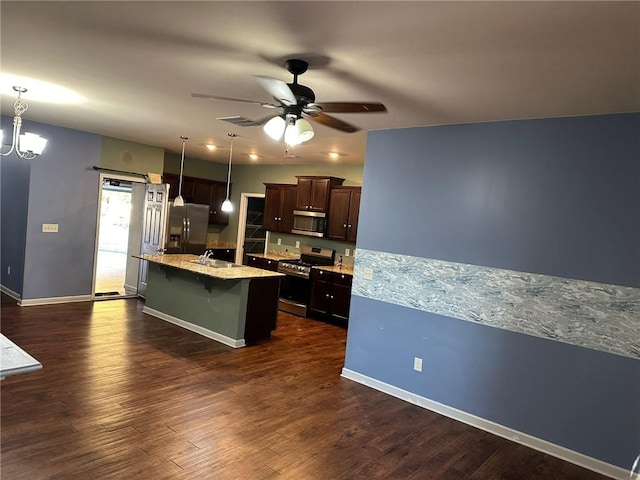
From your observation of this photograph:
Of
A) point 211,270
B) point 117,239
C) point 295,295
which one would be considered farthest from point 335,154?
point 117,239

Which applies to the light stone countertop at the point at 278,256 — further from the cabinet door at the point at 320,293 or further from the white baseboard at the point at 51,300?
the white baseboard at the point at 51,300

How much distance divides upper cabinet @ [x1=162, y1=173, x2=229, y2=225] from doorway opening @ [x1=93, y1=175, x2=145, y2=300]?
63 centimetres

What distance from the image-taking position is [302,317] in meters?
6.89

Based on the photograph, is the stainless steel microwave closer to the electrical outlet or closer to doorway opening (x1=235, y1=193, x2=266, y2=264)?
doorway opening (x1=235, y1=193, x2=266, y2=264)

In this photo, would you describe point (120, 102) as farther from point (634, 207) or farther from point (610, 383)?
point (610, 383)

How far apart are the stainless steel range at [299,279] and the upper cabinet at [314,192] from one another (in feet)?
2.58

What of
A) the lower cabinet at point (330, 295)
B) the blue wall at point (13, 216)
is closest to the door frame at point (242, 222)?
the lower cabinet at point (330, 295)

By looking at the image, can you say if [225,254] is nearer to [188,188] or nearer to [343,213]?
[188,188]

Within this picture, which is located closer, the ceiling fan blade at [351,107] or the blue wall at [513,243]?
the ceiling fan blade at [351,107]

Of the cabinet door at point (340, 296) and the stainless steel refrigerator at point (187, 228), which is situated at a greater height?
the stainless steel refrigerator at point (187, 228)

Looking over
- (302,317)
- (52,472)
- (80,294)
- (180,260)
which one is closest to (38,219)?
(80,294)

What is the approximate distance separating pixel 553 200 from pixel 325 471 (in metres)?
2.53

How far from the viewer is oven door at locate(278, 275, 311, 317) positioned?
6938 mm

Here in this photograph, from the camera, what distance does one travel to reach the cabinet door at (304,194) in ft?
23.8
